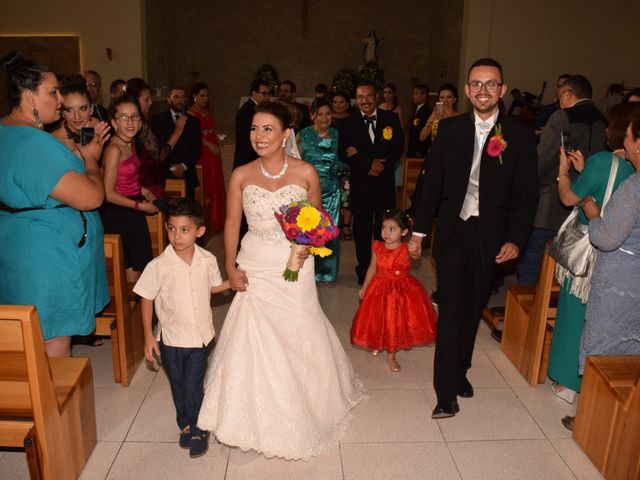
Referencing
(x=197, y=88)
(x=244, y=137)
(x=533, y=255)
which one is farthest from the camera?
(x=197, y=88)

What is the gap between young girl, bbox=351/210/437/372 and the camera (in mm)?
4238

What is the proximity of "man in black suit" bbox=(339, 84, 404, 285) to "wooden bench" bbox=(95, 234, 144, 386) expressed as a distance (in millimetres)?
2482

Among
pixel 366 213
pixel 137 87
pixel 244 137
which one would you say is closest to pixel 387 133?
pixel 366 213

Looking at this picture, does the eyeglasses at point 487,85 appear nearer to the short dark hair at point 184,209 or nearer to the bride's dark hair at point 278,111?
the bride's dark hair at point 278,111

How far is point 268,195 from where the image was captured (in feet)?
10.5

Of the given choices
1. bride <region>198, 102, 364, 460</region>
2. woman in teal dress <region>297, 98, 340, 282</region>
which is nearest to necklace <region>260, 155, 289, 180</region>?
bride <region>198, 102, 364, 460</region>

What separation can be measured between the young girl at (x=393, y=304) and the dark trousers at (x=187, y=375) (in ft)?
4.82

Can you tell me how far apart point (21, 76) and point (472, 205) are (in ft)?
8.06

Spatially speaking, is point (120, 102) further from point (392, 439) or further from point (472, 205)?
point (392, 439)

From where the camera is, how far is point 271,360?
319 centimetres

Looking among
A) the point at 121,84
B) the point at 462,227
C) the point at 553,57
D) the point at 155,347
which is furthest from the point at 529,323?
the point at 553,57

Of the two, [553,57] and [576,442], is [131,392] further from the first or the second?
[553,57]

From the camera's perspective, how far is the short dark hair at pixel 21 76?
2.97m

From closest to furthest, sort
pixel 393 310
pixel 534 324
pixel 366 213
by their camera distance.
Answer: pixel 534 324 → pixel 393 310 → pixel 366 213
